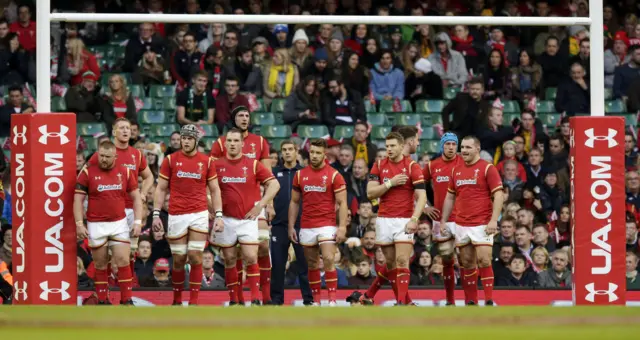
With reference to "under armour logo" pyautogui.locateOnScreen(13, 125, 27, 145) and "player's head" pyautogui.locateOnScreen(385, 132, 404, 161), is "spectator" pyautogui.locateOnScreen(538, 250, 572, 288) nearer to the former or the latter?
"player's head" pyautogui.locateOnScreen(385, 132, 404, 161)

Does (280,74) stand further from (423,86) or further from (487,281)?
(487,281)

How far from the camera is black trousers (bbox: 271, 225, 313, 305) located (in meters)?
16.3

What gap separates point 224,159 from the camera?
50.9 ft

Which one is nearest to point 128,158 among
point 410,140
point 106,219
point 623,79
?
point 106,219

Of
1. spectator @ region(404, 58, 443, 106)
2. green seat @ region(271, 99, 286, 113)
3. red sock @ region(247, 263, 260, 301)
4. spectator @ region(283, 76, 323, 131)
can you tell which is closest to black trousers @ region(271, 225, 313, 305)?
red sock @ region(247, 263, 260, 301)

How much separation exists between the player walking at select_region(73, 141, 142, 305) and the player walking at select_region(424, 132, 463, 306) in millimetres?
3166

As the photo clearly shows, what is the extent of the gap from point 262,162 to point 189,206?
3.81ft

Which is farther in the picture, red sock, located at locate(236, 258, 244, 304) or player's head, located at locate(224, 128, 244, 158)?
red sock, located at locate(236, 258, 244, 304)

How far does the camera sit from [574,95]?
2134 cm

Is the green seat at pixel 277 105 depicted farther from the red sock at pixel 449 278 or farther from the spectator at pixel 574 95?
the red sock at pixel 449 278

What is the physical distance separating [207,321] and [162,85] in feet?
32.8

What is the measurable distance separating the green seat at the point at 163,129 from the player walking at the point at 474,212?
6.11 meters

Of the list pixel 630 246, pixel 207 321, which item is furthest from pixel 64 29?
pixel 207 321

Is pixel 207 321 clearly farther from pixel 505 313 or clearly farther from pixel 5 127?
pixel 5 127
